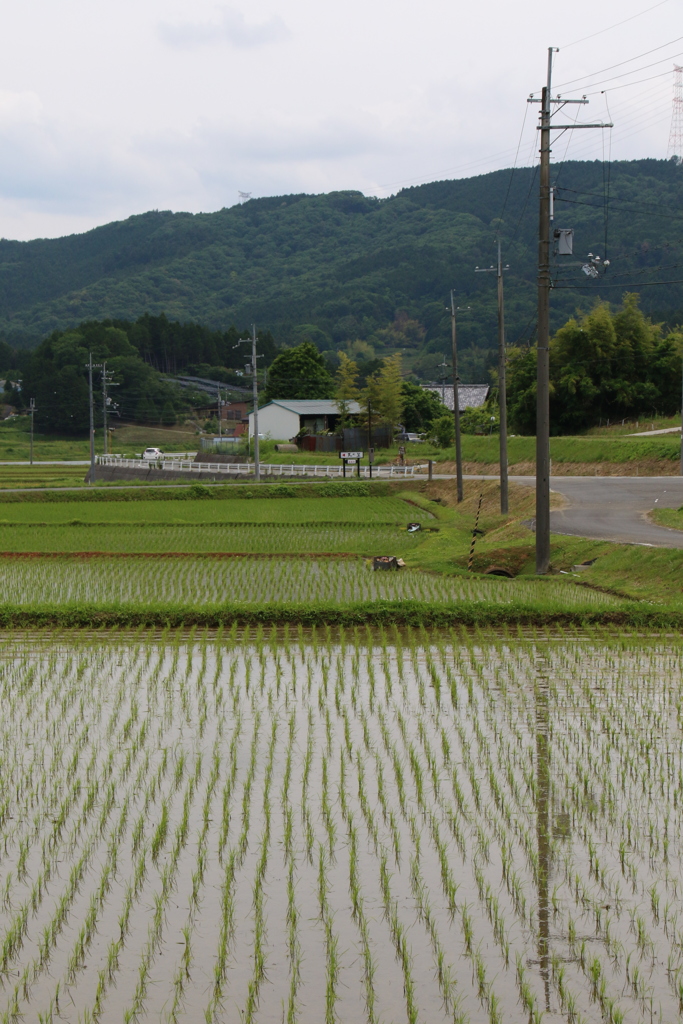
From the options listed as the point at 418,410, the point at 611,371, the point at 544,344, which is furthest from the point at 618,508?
the point at 418,410

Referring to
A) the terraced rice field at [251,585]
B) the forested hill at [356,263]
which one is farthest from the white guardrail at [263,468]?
→ the forested hill at [356,263]

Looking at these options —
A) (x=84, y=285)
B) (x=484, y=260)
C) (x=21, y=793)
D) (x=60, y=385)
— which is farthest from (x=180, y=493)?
(x=84, y=285)

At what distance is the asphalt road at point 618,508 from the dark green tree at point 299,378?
4580cm

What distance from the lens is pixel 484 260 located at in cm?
13450

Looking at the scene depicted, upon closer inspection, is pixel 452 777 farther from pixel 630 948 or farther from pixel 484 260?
pixel 484 260

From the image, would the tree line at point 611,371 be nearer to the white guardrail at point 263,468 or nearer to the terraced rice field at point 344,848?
the white guardrail at point 263,468

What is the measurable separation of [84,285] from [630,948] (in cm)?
17435

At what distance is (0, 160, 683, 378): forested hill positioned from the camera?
Result: 384 ft

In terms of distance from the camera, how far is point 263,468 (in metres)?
46.3

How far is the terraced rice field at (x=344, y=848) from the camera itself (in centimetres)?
363

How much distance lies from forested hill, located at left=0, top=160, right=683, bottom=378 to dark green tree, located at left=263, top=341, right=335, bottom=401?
1219 inches

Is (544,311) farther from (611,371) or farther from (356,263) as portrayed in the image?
(356,263)

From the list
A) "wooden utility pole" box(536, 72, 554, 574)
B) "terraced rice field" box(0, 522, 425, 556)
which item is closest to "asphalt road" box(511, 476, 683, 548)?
"wooden utility pole" box(536, 72, 554, 574)

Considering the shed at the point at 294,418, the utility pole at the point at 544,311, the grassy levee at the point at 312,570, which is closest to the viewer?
the grassy levee at the point at 312,570
